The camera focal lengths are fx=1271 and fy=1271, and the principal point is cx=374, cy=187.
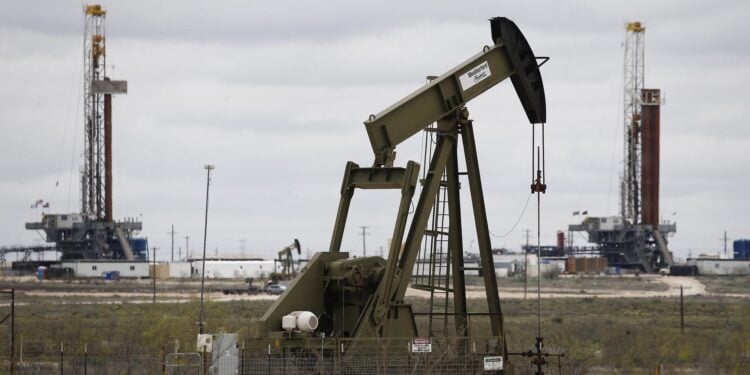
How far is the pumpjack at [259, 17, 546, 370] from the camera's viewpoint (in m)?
23.8

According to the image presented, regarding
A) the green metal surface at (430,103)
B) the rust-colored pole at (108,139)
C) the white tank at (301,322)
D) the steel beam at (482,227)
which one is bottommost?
the white tank at (301,322)

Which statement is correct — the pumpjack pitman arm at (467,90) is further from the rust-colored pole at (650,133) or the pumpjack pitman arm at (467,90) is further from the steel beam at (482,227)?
the rust-colored pole at (650,133)

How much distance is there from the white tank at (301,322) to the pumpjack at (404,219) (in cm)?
3

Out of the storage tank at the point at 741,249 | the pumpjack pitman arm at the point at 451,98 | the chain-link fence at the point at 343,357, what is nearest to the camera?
the chain-link fence at the point at 343,357

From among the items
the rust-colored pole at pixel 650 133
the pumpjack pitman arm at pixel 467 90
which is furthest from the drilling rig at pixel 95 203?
the pumpjack pitman arm at pixel 467 90

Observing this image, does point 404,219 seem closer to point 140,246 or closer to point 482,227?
point 482,227

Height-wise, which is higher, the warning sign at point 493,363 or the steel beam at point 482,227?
the steel beam at point 482,227

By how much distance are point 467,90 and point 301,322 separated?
5713mm

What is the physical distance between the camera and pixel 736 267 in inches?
6373

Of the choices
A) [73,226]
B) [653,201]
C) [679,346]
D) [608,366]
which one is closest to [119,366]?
[608,366]

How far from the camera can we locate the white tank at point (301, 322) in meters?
23.2

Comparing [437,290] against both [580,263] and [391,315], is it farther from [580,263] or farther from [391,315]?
[580,263]

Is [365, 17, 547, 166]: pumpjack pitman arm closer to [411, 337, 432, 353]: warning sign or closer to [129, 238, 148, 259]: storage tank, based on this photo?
[411, 337, 432, 353]: warning sign

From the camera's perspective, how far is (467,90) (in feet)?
82.3
